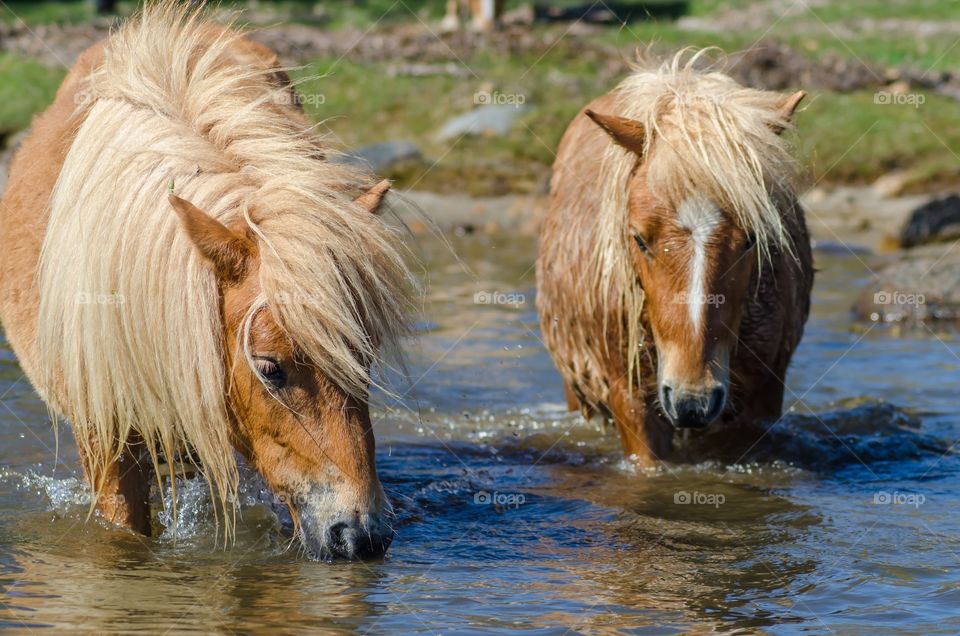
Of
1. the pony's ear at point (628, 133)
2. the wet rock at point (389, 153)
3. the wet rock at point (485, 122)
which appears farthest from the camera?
the wet rock at point (485, 122)

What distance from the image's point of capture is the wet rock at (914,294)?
953cm

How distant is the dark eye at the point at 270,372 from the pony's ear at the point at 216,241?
277 millimetres

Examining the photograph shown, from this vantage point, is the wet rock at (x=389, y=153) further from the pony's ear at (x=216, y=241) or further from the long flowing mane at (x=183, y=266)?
the pony's ear at (x=216, y=241)

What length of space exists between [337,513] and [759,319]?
8.79ft

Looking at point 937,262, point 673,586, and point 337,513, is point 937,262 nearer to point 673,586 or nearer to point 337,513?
point 673,586

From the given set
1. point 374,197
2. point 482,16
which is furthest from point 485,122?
point 374,197

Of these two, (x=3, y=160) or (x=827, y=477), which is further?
(x=3, y=160)

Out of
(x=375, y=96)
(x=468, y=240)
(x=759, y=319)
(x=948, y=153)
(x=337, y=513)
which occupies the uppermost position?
(x=375, y=96)

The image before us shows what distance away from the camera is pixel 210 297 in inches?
150

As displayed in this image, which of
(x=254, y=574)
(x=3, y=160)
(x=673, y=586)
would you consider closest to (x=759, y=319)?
(x=673, y=586)

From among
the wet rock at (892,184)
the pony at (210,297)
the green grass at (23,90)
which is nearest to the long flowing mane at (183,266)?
the pony at (210,297)

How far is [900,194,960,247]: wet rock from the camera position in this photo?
11.6 m

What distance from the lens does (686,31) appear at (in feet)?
68.8

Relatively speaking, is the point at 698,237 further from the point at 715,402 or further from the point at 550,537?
the point at 550,537
